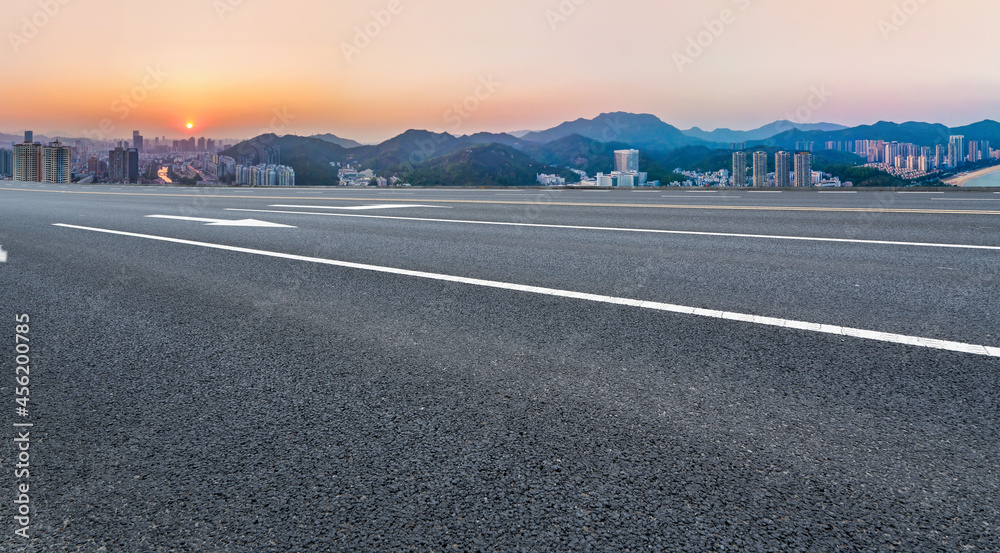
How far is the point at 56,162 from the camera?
65.6 m

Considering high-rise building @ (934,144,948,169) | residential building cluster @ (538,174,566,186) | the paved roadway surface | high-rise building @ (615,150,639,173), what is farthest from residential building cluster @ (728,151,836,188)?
high-rise building @ (615,150,639,173)

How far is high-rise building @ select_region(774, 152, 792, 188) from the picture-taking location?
2552 cm

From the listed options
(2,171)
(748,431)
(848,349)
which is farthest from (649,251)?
(2,171)

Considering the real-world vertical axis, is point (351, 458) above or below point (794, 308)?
below

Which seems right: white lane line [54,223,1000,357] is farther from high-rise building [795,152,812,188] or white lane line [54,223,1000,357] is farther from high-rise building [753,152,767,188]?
high-rise building [753,152,767,188]

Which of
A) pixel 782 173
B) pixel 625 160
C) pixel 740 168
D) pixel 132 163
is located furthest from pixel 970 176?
pixel 132 163

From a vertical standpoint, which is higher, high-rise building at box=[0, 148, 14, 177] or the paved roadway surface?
high-rise building at box=[0, 148, 14, 177]

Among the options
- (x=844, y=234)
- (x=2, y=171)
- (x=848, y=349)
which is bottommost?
(x=848, y=349)

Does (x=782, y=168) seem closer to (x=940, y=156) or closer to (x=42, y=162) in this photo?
(x=940, y=156)

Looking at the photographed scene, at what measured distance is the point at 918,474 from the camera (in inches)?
86.6

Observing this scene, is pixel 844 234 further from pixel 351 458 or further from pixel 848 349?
pixel 351 458

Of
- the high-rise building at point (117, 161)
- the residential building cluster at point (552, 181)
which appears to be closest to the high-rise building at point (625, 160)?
the residential building cluster at point (552, 181)

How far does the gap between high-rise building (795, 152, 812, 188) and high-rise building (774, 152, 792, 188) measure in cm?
28

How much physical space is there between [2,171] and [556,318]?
426 ft
